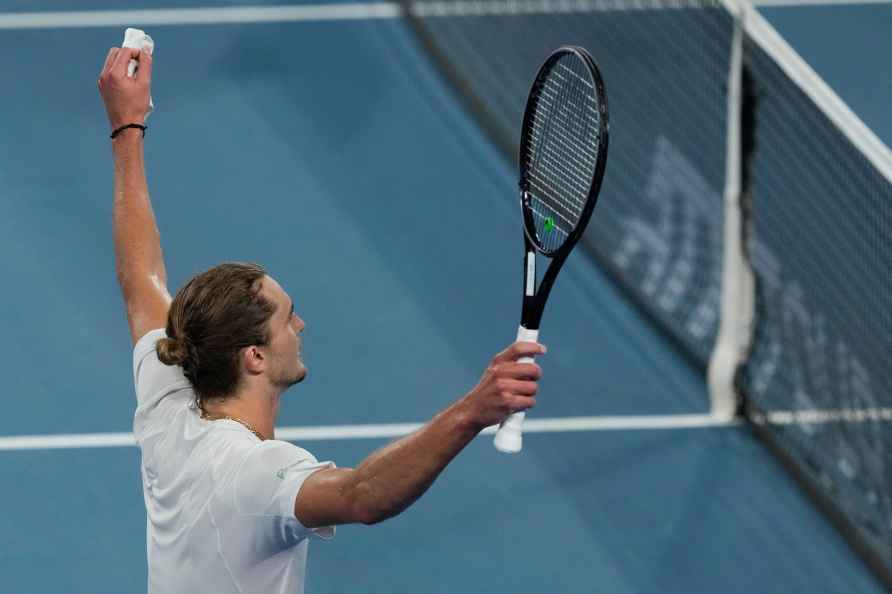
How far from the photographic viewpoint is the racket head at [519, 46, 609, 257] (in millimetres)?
3822

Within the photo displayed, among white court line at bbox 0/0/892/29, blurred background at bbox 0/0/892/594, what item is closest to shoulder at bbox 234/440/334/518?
blurred background at bbox 0/0/892/594

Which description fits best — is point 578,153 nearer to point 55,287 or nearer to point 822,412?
point 822,412

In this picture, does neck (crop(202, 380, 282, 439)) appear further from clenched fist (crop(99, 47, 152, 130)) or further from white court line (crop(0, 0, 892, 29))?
white court line (crop(0, 0, 892, 29))

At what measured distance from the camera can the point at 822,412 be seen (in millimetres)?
6449

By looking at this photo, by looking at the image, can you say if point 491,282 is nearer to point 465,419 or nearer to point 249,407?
point 249,407

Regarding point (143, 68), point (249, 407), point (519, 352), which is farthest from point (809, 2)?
point (519, 352)

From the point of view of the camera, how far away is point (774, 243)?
664 centimetres

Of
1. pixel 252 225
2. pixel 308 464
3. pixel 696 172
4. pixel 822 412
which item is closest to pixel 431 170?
pixel 252 225

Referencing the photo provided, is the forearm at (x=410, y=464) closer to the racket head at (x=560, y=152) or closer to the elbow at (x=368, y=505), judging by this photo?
the elbow at (x=368, y=505)

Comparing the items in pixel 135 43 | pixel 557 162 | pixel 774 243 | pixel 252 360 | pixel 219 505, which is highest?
pixel 135 43

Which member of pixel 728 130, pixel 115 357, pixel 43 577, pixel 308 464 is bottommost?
pixel 43 577

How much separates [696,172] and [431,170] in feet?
5.08

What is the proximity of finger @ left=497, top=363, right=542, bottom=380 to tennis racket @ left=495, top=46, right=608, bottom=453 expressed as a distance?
25 centimetres

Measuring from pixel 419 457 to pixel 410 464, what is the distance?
0.02 m
